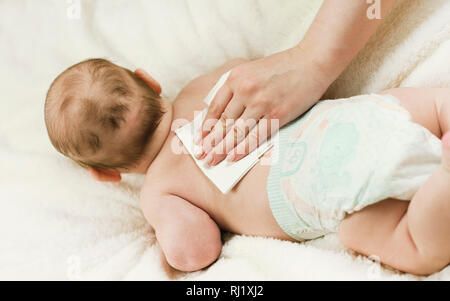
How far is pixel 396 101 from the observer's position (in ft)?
2.65

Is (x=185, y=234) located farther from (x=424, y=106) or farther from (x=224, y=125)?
(x=424, y=106)

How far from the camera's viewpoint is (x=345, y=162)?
0.74 m

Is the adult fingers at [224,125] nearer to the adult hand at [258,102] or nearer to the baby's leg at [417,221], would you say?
the adult hand at [258,102]

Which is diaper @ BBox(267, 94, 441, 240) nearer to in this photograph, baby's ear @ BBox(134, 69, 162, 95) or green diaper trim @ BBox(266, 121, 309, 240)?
green diaper trim @ BBox(266, 121, 309, 240)

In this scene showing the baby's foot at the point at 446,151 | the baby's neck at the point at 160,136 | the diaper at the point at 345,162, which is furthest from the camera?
the baby's neck at the point at 160,136

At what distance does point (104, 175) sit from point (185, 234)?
0.98ft

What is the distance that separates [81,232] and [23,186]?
0.77 feet

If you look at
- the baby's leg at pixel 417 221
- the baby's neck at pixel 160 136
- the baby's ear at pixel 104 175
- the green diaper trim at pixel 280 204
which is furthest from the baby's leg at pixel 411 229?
the baby's ear at pixel 104 175

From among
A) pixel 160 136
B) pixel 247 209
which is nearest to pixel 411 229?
pixel 247 209

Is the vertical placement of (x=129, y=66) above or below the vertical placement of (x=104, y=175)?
above

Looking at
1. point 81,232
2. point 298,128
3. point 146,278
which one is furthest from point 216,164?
point 81,232

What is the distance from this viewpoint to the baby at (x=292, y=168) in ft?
2.27
